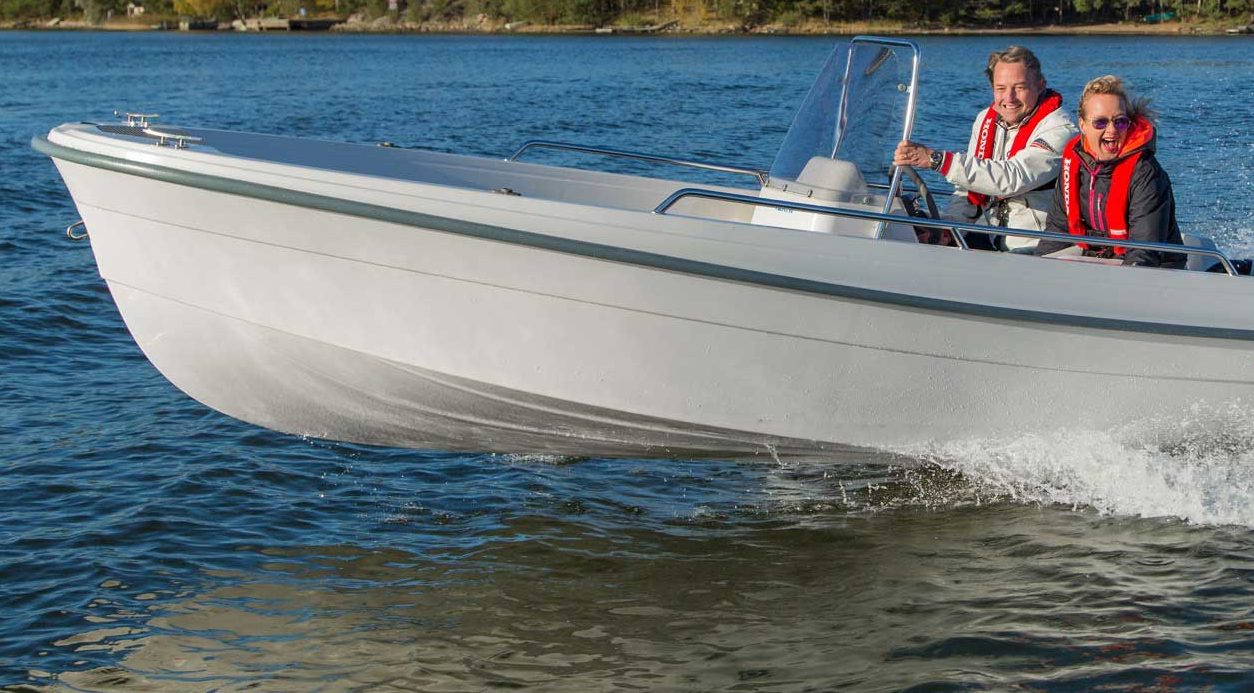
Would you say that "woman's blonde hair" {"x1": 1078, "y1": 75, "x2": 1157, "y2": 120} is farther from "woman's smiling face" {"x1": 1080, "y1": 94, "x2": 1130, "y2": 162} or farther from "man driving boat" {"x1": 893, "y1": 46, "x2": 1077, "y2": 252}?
"man driving boat" {"x1": 893, "y1": 46, "x2": 1077, "y2": 252}

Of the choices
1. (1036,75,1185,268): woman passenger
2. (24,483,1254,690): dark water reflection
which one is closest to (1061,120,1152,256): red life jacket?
(1036,75,1185,268): woman passenger

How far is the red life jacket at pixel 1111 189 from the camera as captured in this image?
5.05 metres

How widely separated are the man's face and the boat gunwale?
1103 millimetres

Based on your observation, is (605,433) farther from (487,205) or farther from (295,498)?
(295,498)

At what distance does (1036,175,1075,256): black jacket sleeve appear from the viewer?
5.30 m

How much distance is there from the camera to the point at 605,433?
5328mm

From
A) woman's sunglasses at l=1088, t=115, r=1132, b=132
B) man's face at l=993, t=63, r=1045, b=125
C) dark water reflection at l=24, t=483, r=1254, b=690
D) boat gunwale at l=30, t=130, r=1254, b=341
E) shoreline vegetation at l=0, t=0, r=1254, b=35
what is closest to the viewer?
dark water reflection at l=24, t=483, r=1254, b=690

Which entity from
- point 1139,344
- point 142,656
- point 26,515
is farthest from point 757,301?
point 26,515

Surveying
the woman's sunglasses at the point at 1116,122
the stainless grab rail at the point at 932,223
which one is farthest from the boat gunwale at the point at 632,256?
the woman's sunglasses at the point at 1116,122

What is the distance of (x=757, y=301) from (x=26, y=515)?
146 inches

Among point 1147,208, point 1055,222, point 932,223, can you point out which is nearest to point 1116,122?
point 1147,208

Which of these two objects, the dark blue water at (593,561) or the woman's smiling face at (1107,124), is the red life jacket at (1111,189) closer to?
the woman's smiling face at (1107,124)

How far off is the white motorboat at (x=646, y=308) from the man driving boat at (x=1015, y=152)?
1.18 feet

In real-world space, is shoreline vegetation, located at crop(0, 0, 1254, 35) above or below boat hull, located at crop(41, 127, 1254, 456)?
above
